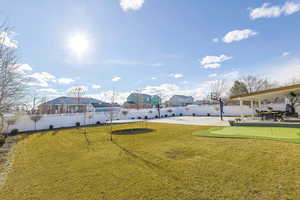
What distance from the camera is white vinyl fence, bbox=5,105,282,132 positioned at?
1377 cm

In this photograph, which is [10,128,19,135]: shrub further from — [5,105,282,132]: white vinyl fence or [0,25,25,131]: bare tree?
[0,25,25,131]: bare tree

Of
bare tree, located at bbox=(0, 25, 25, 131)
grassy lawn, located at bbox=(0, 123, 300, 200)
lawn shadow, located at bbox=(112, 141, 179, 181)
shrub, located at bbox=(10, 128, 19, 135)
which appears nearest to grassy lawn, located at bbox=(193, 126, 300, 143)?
grassy lawn, located at bbox=(0, 123, 300, 200)

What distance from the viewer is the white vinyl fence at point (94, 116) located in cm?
1377

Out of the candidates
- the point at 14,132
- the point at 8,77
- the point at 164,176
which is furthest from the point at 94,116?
the point at 164,176

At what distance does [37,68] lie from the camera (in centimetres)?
980

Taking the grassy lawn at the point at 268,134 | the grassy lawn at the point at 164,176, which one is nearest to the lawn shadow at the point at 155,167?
the grassy lawn at the point at 164,176

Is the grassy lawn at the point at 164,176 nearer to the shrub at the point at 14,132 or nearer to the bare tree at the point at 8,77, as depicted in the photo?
the bare tree at the point at 8,77

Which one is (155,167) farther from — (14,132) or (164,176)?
(14,132)

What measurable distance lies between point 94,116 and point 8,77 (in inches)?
515

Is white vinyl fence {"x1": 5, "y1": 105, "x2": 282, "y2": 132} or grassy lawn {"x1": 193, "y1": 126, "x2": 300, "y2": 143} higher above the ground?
white vinyl fence {"x1": 5, "y1": 105, "x2": 282, "y2": 132}

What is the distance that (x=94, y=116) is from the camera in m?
18.5

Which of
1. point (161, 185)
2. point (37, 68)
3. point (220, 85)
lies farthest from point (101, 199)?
point (220, 85)

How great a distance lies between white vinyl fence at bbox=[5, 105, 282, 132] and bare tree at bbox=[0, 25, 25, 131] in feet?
28.8

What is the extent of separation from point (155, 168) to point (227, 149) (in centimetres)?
304
